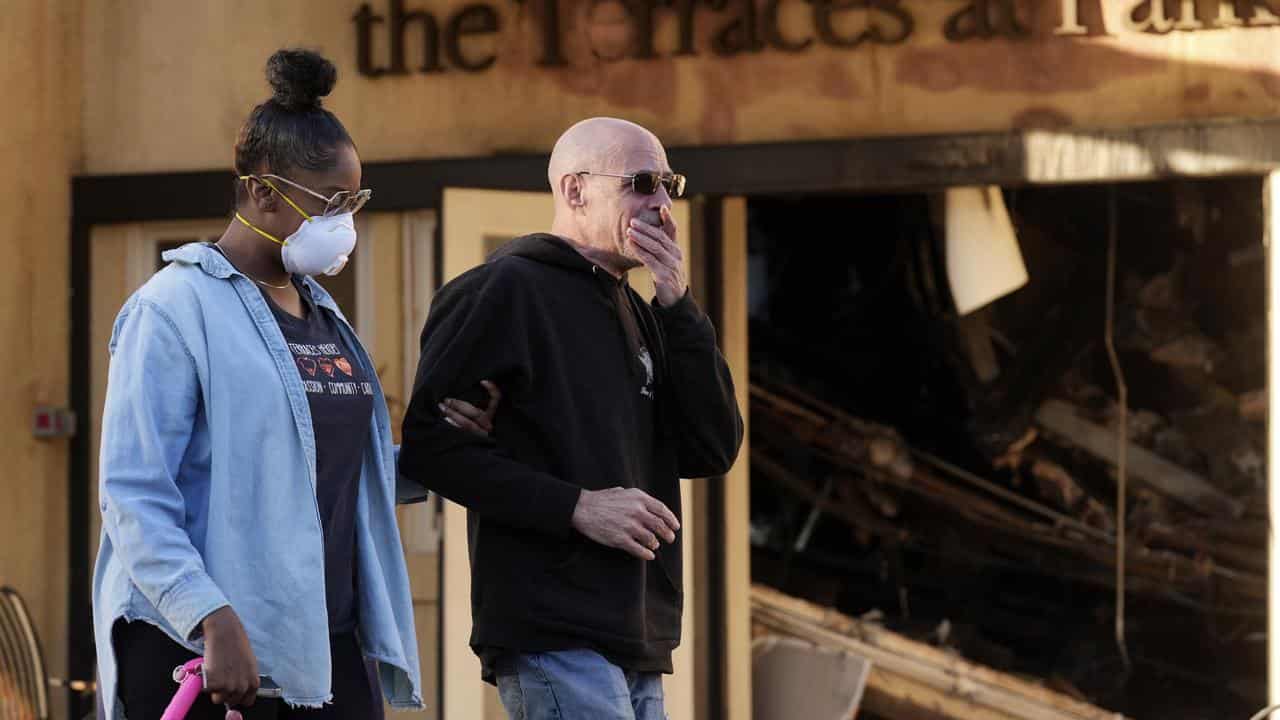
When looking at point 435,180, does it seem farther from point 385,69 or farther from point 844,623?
point 844,623

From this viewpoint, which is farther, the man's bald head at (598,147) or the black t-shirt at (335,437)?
the man's bald head at (598,147)

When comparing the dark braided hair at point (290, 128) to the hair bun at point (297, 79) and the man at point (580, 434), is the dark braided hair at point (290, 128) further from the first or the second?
the man at point (580, 434)

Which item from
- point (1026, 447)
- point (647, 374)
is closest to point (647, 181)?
point (647, 374)

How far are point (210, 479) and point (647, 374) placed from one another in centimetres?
98

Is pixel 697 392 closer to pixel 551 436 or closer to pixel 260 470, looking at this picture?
pixel 551 436

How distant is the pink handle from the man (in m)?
0.68

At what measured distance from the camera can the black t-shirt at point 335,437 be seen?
120 inches

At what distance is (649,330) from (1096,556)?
4756 mm

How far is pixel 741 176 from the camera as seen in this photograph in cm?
700

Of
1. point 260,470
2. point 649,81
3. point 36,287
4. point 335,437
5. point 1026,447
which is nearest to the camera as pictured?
point 260,470

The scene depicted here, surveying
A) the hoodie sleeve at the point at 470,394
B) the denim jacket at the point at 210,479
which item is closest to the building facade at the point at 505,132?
the hoodie sleeve at the point at 470,394

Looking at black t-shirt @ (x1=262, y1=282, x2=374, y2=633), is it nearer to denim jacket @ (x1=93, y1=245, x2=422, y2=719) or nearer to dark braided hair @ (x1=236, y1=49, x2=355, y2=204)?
denim jacket @ (x1=93, y1=245, x2=422, y2=719)

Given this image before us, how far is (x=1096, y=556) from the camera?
8.01 meters

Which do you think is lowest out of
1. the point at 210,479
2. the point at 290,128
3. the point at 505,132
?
the point at 210,479
